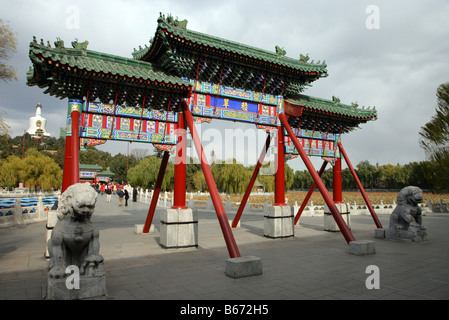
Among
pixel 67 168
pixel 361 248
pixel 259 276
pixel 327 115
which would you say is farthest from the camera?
pixel 327 115

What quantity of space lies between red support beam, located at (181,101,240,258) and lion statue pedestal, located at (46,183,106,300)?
255cm

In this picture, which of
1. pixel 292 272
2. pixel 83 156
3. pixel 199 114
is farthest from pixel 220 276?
pixel 83 156

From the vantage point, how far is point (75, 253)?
Result: 13.7ft

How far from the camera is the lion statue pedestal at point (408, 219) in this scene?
8836 millimetres

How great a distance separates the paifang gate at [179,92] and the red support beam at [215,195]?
0.8 inches

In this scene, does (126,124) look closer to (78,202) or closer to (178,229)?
(178,229)

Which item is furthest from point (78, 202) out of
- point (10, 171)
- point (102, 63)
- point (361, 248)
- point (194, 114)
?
point (10, 171)

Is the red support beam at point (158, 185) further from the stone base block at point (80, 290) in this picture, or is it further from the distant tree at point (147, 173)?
the distant tree at point (147, 173)

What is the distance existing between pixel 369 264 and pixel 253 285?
9.88ft

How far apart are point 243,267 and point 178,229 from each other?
2.77 metres

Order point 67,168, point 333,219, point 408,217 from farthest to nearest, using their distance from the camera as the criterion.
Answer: point 333,219, point 408,217, point 67,168

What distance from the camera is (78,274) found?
157 inches

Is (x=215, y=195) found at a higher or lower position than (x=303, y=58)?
lower
